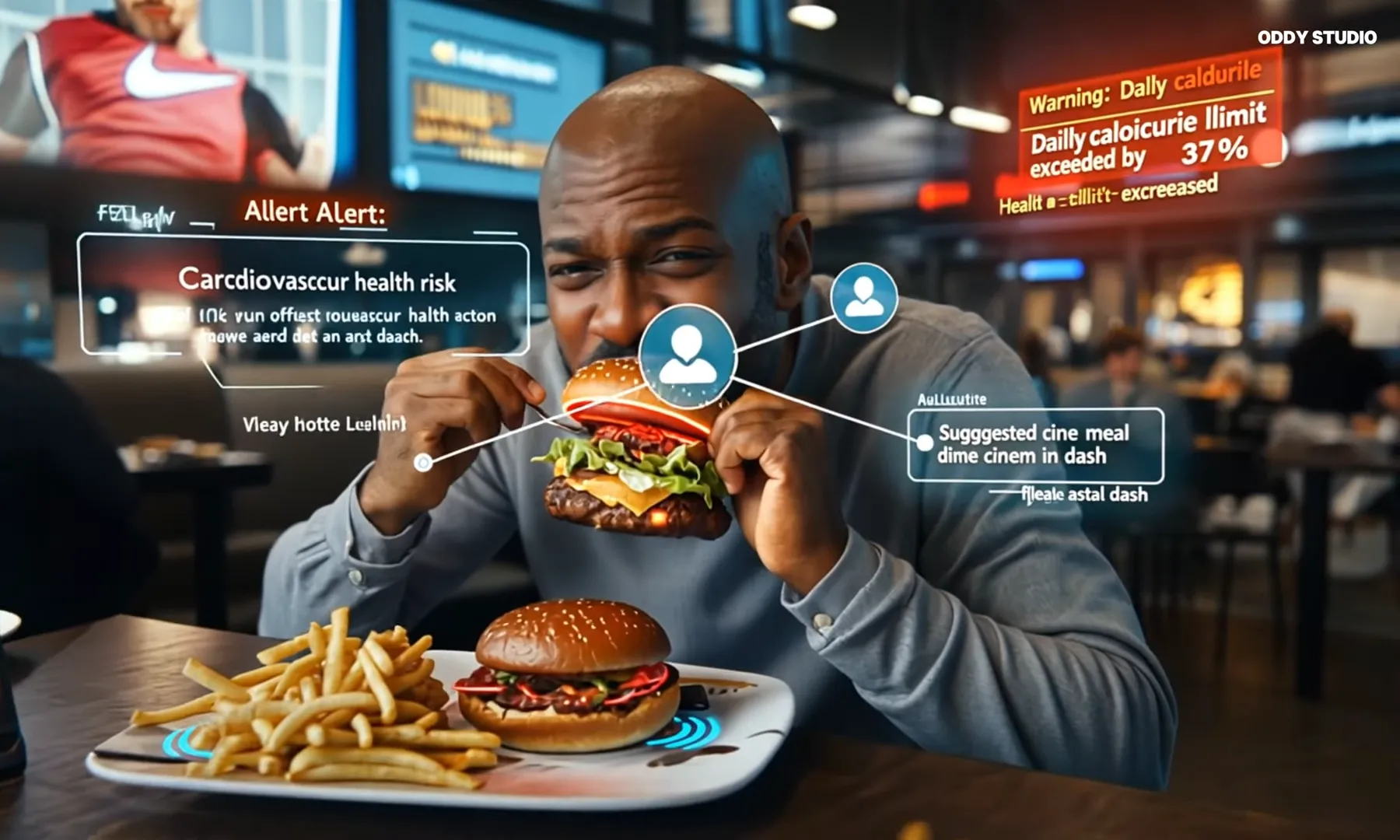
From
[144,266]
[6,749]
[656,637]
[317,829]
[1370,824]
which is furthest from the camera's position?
[144,266]

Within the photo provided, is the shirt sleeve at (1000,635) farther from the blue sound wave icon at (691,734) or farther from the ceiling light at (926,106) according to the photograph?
the ceiling light at (926,106)

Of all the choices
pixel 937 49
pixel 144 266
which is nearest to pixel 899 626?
pixel 937 49

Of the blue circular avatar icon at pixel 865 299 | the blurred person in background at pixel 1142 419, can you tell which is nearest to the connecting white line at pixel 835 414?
the blue circular avatar icon at pixel 865 299

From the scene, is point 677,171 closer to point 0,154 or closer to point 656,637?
point 656,637

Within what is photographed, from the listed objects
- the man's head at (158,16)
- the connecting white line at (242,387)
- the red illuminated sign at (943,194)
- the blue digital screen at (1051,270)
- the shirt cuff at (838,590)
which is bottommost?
the shirt cuff at (838,590)

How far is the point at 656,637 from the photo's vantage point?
1.30 metres

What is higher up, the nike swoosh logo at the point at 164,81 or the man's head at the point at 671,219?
the nike swoosh logo at the point at 164,81

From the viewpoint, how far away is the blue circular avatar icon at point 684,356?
1559 millimetres

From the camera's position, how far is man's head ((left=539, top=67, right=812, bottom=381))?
1.57 meters

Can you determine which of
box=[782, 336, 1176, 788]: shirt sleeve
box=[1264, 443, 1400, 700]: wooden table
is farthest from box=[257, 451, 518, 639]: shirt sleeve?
box=[1264, 443, 1400, 700]: wooden table

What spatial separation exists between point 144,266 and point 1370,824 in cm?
212

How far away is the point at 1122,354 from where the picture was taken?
151cm

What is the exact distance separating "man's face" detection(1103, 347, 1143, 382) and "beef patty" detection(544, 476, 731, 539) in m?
0.58

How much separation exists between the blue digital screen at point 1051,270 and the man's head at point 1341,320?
0.31 m
